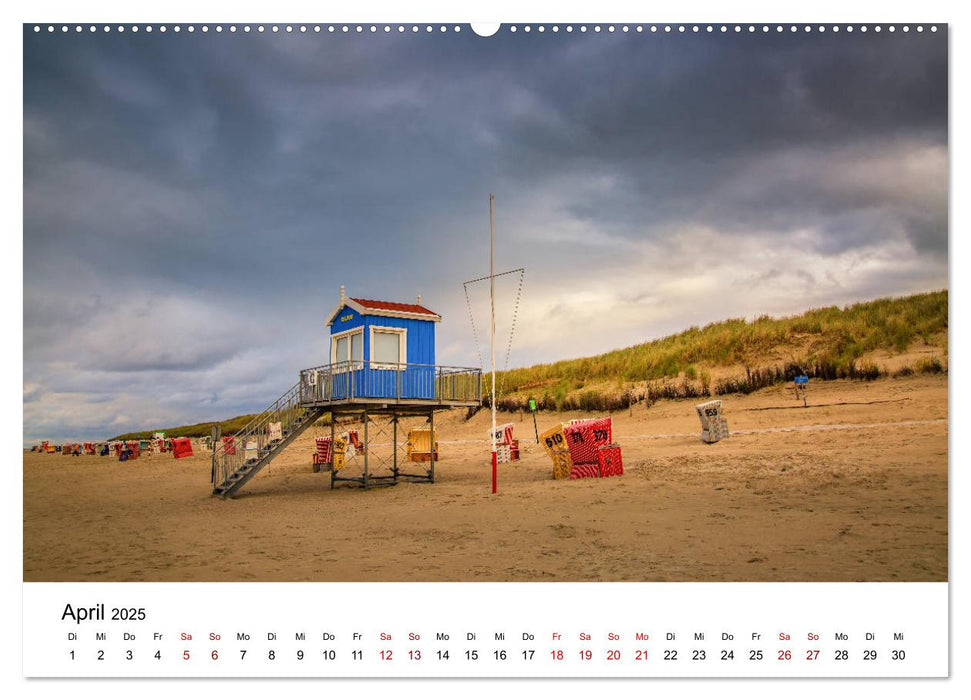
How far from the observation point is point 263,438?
19203mm

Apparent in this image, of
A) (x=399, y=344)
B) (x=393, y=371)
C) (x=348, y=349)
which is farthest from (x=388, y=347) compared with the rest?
(x=348, y=349)

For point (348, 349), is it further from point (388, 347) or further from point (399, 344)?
point (399, 344)

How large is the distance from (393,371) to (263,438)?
399 cm

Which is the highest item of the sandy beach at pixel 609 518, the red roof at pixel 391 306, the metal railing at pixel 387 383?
the red roof at pixel 391 306

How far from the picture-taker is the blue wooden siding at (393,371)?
18.7 meters

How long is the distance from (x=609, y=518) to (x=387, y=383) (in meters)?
8.49

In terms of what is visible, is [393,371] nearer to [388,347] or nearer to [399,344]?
[388,347]

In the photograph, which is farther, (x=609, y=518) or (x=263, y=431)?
(x=263, y=431)

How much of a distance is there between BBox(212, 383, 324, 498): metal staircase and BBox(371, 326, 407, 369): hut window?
209 cm

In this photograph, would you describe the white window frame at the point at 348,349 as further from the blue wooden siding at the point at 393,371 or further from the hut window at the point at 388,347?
the hut window at the point at 388,347

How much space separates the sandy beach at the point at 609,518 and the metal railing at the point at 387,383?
2.56m

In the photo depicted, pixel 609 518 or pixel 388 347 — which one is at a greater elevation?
pixel 388 347

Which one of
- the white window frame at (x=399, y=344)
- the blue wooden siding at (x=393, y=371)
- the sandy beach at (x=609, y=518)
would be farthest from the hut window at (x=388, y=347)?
the sandy beach at (x=609, y=518)

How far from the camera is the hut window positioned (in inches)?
749
